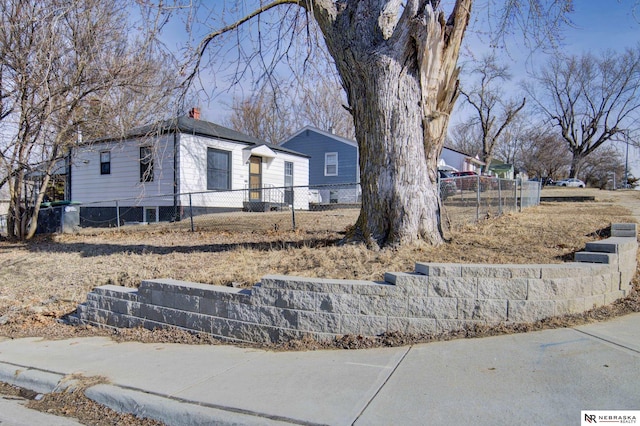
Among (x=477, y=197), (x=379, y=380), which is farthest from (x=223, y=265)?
(x=477, y=197)

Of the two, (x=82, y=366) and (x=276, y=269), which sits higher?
(x=276, y=269)

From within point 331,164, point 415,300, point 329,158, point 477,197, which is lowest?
point 415,300

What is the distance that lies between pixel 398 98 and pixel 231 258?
11.5 ft

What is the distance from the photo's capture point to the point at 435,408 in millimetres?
3197

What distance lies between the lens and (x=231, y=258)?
7281 mm

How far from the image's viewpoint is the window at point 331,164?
27252mm

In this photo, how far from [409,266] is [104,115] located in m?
9.75

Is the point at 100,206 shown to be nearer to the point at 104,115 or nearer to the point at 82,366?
the point at 104,115

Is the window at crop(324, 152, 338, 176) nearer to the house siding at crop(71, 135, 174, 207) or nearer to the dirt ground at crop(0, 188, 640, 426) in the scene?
the house siding at crop(71, 135, 174, 207)

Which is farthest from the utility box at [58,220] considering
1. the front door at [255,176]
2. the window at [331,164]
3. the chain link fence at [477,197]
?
the window at [331,164]

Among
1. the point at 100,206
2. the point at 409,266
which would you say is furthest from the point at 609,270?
the point at 100,206

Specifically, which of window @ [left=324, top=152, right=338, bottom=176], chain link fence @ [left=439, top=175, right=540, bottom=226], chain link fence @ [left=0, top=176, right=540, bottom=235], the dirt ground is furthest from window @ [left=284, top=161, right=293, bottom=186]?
the dirt ground

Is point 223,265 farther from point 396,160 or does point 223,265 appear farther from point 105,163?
point 105,163
